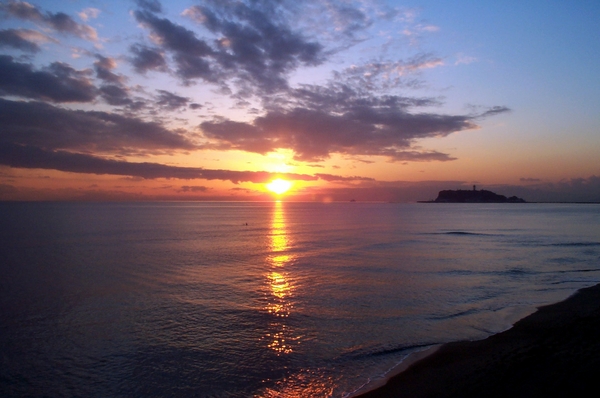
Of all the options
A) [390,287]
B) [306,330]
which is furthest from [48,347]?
[390,287]

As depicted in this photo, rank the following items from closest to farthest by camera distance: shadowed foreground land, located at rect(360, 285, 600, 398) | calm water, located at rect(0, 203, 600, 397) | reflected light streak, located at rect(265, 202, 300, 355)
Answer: shadowed foreground land, located at rect(360, 285, 600, 398), calm water, located at rect(0, 203, 600, 397), reflected light streak, located at rect(265, 202, 300, 355)

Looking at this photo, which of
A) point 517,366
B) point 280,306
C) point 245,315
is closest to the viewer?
point 517,366

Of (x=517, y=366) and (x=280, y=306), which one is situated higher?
(x=517, y=366)

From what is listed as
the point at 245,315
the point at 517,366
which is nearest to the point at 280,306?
the point at 245,315

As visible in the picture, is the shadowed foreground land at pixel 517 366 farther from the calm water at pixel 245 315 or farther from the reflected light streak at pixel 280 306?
the reflected light streak at pixel 280 306

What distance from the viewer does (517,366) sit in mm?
9297

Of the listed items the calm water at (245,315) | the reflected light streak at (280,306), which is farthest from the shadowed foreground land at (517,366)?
the reflected light streak at (280,306)

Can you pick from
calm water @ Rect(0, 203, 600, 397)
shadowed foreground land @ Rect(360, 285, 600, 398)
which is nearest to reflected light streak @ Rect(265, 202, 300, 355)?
calm water @ Rect(0, 203, 600, 397)

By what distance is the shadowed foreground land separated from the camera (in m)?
7.98

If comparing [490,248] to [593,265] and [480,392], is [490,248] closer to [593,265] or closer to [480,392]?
[593,265]

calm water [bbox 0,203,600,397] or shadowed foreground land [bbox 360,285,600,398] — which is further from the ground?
shadowed foreground land [bbox 360,285,600,398]

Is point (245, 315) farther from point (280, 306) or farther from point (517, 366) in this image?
point (517, 366)

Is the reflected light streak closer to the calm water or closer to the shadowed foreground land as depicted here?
the calm water

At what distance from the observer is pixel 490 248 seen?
38.6 m
